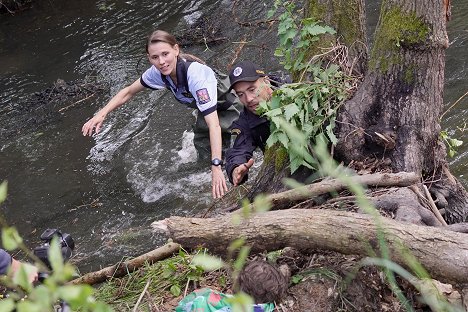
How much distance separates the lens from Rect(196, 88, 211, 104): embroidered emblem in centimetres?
456

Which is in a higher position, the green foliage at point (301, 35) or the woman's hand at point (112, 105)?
the green foliage at point (301, 35)

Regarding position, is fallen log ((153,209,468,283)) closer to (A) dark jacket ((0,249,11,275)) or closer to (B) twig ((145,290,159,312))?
(B) twig ((145,290,159,312))

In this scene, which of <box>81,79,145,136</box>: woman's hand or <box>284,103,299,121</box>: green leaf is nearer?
<box>284,103,299,121</box>: green leaf

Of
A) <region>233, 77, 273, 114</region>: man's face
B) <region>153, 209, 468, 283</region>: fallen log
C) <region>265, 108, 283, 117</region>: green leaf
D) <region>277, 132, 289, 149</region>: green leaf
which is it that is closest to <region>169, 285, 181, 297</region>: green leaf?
<region>153, 209, 468, 283</region>: fallen log

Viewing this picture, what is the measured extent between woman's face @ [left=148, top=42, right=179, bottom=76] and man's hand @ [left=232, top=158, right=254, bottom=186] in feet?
3.38

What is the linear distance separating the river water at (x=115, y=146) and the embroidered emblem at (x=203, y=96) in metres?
1.55

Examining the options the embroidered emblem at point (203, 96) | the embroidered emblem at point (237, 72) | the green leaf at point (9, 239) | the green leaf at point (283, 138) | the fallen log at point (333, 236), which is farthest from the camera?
the embroidered emblem at point (203, 96)

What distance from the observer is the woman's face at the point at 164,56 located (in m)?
4.58

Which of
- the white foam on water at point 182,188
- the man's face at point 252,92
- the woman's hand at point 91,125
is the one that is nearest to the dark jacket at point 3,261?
the woman's hand at point 91,125

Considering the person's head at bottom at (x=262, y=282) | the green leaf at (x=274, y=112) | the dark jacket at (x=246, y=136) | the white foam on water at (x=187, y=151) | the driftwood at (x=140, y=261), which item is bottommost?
the white foam on water at (x=187, y=151)

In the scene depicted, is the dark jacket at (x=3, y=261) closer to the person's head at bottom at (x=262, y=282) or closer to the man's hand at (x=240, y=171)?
the person's head at bottom at (x=262, y=282)

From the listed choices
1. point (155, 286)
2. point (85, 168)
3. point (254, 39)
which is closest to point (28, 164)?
point (85, 168)

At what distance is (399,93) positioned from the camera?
3.63m

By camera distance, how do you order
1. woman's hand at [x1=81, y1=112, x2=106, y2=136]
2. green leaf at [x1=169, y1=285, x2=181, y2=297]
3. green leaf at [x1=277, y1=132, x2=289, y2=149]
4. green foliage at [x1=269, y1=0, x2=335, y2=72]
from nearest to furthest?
green leaf at [x1=169, y1=285, x2=181, y2=297] → green leaf at [x1=277, y1=132, x2=289, y2=149] → green foliage at [x1=269, y1=0, x2=335, y2=72] → woman's hand at [x1=81, y1=112, x2=106, y2=136]
